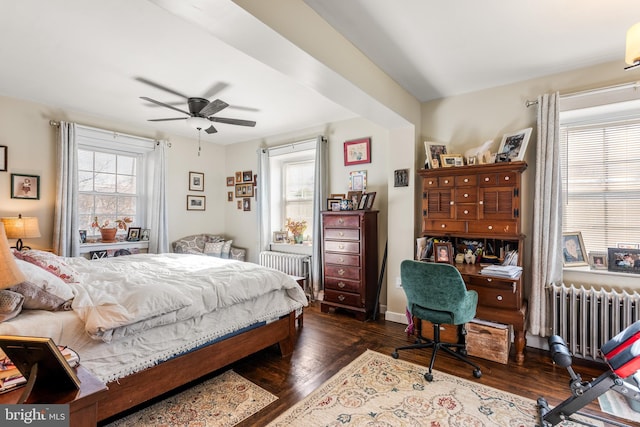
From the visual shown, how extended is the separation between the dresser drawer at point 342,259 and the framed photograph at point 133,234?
2903mm

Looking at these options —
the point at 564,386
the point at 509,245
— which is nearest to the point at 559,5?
the point at 509,245

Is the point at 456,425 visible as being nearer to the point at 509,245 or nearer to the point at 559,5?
the point at 509,245

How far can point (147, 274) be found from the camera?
263 cm

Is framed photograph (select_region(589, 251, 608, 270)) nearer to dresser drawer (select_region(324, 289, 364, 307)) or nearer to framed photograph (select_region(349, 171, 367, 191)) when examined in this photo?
dresser drawer (select_region(324, 289, 364, 307))

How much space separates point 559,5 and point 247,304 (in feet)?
9.78

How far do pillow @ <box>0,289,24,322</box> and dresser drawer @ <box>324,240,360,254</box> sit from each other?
2.87 m

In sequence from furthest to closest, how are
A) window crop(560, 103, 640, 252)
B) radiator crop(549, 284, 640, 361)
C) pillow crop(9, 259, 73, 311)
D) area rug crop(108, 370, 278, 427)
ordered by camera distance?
window crop(560, 103, 640, 252) → radiator crop(549, 284, 640, 361) → area rug crop(108, 370, 278, 427) → pillow crop(9, 259, 73, 311)

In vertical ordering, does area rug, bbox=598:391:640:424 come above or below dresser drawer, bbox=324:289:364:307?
below

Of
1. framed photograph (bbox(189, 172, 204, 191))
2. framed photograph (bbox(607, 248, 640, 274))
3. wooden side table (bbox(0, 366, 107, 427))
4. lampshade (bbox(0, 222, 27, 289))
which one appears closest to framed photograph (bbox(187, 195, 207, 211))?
framed photograph (bbox(189, 172, 204, 191))

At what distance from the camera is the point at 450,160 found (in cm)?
327

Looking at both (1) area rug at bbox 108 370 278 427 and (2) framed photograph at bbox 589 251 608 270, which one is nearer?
(1) area rug at bbox 108 370 278 427

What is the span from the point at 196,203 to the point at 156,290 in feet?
12.1

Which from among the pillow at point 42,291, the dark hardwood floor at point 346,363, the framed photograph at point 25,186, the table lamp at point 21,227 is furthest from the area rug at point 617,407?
the framed photograph at point 25,186

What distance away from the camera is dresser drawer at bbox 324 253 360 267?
3738mm
